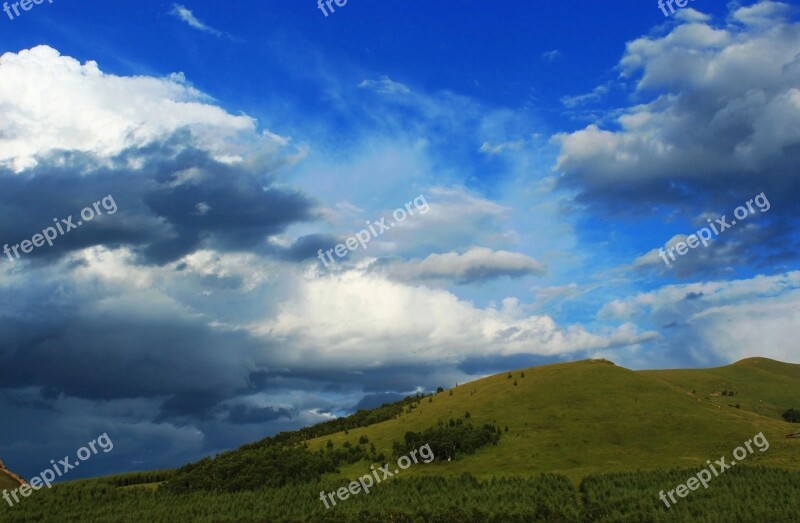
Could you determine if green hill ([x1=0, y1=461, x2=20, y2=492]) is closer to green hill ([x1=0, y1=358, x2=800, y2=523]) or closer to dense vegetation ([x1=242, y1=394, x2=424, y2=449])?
green hill ([x1=0, y1=358, x2=800, y2=523])

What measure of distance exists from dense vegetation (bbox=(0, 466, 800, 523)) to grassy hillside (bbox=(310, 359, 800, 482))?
393 centimetres

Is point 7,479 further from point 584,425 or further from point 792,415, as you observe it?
point 792,415

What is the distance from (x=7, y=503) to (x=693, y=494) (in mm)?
54845

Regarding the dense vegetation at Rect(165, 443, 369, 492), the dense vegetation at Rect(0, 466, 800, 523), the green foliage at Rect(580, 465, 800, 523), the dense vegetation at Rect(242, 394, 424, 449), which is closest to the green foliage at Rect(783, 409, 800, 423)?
the dense vegetation at Rect(242, 394, 424, 449)

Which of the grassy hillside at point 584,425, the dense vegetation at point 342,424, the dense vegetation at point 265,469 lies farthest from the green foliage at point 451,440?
the dense vegetation at point 342,424

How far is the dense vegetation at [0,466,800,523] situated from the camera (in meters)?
39.9

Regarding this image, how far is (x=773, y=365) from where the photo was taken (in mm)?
143375

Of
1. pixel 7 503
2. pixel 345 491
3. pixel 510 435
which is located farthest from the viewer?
pixel 510 435

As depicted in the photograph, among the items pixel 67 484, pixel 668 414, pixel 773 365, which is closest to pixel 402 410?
pixel 668 414

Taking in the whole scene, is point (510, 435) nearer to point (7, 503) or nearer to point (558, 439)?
point (558, 439)

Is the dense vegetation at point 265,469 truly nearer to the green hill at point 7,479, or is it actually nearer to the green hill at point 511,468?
the green hill at point 511,468

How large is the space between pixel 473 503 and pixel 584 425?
2007cm

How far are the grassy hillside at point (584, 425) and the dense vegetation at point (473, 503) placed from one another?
3.93 m

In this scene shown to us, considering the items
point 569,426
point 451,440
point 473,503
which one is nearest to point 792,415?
point 569,426
